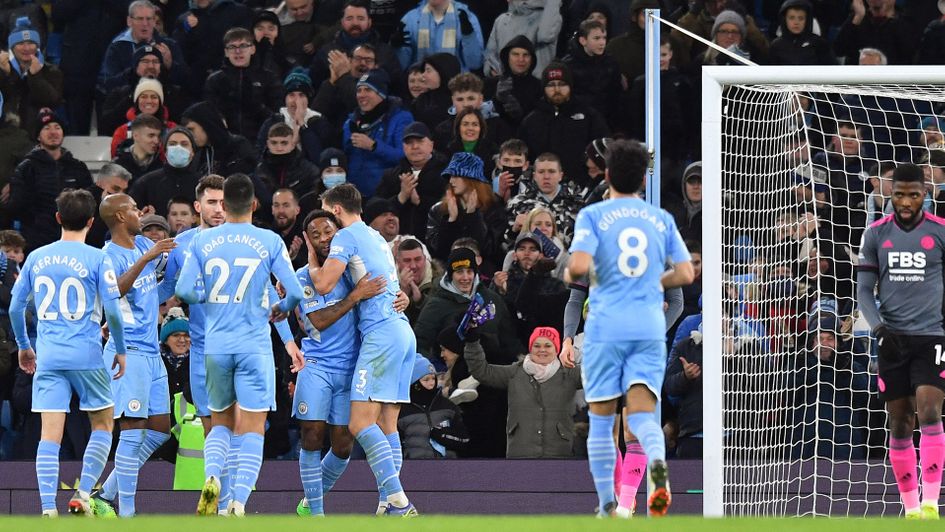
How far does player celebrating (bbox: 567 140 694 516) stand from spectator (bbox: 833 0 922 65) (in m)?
8.13

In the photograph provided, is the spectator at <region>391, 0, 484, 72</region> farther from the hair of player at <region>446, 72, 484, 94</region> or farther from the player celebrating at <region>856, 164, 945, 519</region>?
the player celebrating at <region>856, 164, 945, 519</region>

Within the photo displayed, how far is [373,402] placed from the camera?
10250 mm

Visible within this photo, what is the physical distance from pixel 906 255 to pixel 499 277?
12.7 feet

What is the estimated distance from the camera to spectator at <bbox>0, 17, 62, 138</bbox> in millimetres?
15641

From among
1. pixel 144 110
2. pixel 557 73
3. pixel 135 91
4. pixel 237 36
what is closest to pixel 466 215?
pixel 557 73

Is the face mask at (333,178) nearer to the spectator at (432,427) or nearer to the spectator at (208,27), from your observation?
the spectator at (432,427)

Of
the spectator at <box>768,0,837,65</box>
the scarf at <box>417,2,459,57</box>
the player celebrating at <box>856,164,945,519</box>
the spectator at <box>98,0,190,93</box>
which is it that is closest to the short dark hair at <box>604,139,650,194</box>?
the player celebrating at <box>856,164,945,519</box>

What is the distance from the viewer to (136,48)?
51.4ft

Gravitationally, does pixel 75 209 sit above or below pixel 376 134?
below

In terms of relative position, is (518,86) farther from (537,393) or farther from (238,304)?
(238,304)

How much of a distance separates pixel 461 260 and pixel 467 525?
5.68 metres

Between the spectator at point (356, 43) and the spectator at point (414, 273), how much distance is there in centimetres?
318

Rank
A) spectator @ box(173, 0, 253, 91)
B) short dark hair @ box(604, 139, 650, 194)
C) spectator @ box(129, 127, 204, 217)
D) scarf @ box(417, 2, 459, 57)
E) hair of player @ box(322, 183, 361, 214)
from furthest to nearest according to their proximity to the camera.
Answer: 1. spectator @ box(173, 0, 253, 91)
2. scarf @ box(417, 2, 459, 57)
3. spectator @ box(129, 127, 204, 217)
4. hair of player @ box(322, 183, 361, 214)
5. short dark hair @ box(604, 139, 650, 194)

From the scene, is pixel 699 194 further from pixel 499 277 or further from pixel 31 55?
pixel 31 55
